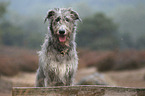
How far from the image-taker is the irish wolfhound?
5023mm

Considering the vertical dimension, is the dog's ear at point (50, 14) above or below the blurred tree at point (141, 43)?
below

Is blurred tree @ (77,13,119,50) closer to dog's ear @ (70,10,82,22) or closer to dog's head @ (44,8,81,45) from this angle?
dog's ear @ (70,10,82,22)

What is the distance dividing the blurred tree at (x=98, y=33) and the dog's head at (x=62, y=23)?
41370 millimetres

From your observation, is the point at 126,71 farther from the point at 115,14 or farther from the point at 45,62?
the point at 115,14

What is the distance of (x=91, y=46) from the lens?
47.2m

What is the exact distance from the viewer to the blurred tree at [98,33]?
47.0 meters

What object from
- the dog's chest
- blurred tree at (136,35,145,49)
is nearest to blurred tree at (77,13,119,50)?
blurred tree at (136,35,145,49)

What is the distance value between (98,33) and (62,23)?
47648mm

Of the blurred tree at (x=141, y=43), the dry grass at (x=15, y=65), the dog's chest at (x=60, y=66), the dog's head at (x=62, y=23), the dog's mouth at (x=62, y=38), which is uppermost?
the blurred tree at (x=141, y=43)

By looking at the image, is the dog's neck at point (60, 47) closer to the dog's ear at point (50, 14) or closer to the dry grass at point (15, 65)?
the dog's ear at point (50, 14)

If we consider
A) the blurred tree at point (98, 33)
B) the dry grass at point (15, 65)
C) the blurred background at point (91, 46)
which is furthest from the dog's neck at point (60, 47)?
the blurred tree at point (98, 33)

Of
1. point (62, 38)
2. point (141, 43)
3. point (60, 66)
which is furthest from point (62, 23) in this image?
point (141, 43)

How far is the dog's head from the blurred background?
4.60 feet

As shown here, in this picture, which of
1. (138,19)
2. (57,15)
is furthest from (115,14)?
(57,15)
